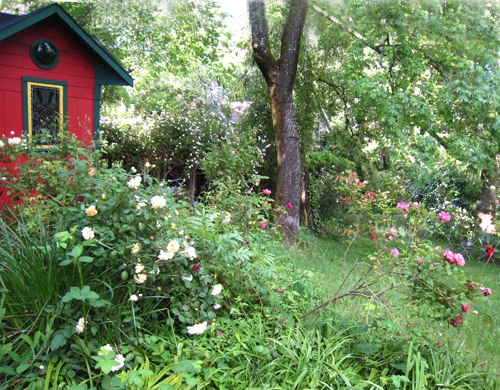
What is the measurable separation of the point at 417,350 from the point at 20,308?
254 cm

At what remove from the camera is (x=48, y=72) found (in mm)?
5512

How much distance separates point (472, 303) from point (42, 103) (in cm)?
640

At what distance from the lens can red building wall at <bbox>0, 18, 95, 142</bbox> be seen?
17.0 feet

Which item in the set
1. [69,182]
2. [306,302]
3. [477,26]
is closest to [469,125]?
[477,26]

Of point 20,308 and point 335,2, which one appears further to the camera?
point 335,2

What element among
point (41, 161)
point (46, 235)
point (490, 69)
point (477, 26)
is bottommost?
point (46, 235)

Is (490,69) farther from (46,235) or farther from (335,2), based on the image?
(46,235)

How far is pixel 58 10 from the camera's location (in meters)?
5.20

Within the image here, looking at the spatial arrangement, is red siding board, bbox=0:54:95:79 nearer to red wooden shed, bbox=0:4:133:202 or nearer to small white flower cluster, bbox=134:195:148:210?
red wooden shed, bbox=0:4:133:202

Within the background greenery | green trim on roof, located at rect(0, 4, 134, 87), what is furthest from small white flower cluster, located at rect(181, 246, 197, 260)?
green trim on roof, located at rect(0, 4, 134, 87)

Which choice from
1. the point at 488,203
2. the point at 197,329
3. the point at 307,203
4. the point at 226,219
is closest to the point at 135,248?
the point at 197,329

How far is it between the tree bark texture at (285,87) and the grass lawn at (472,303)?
2.68 ft

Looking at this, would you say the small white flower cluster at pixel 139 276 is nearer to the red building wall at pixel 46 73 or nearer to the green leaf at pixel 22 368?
the green leaf at pixel 22 368

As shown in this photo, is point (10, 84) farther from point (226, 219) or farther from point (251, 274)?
point (251, 274)
